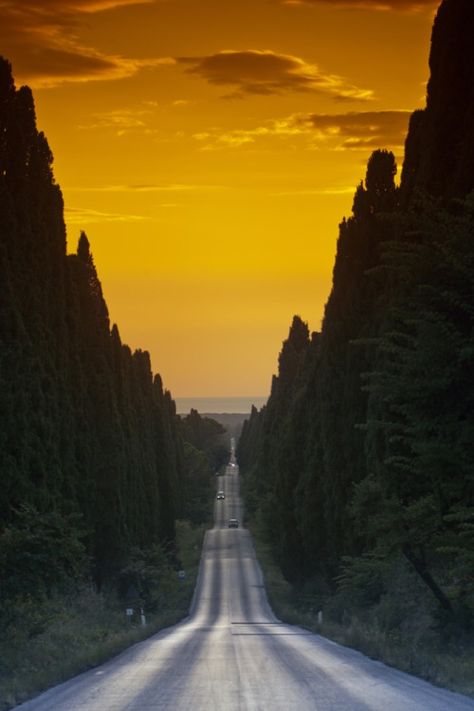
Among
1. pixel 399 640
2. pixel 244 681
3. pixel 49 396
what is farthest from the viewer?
pixel 49 396

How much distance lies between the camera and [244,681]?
19344 mm

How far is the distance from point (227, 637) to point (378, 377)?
19603mm

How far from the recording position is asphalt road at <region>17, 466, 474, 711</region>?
15.7 metres

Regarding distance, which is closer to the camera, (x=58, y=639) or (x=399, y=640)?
(x=399, y=640)

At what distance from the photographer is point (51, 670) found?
21.5m

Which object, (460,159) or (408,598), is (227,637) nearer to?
(408,598)

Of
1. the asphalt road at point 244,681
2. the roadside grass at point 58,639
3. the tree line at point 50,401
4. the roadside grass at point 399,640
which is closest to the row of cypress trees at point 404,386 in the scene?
the roadside grass at point 399,640

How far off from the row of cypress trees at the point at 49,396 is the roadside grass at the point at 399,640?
7.37 meters

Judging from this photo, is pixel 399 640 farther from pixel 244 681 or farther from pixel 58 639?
pixel 244 681

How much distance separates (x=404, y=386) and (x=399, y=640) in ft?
42.8

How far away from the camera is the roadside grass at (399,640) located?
19.8 m

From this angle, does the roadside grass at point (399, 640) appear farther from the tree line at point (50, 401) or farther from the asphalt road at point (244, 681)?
the tree line at point (50, 401)

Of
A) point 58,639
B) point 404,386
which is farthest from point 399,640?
point 404,386

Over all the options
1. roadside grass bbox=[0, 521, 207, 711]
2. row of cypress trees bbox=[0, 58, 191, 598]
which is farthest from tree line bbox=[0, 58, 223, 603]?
roadside grass bbox=[0, 521, 207, 711]
